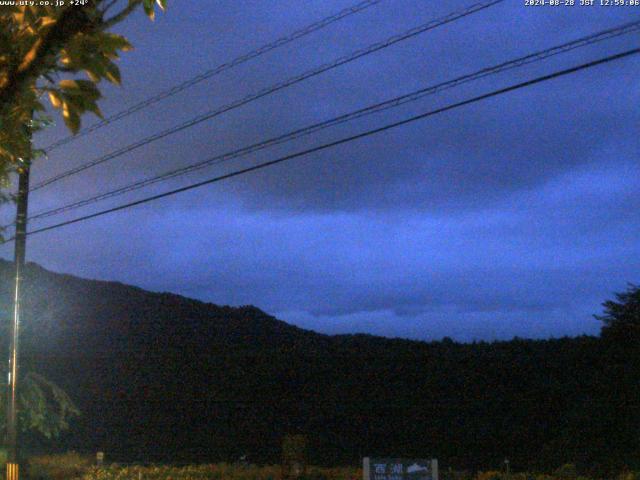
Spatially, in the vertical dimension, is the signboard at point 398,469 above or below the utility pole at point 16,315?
below

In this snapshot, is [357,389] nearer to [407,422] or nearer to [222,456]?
[407,422]

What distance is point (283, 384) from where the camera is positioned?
47.2m

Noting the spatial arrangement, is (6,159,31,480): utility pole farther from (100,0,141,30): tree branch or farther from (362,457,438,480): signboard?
(100,0,141,30): tree branch

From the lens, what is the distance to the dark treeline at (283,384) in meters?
36.4

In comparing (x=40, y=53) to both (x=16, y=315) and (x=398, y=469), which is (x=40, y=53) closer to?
(x=398, y=469)

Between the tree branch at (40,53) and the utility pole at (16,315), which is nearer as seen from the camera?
the tree branch at (40,53)

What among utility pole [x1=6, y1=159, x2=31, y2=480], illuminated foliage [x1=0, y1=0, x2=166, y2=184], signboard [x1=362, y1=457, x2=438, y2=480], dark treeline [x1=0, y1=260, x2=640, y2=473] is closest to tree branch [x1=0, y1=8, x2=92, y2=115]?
illuminated foliage [x1=0, y1=0, x2=166, y2=184]

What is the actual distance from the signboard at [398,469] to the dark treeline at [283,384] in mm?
13332

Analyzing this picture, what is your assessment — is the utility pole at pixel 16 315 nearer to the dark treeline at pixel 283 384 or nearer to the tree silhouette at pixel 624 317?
the dark treeline at pixel 283 384

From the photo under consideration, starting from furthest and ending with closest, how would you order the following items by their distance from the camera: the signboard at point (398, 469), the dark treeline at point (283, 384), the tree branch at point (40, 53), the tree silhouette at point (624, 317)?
1. the dark treeline at point (283, 384)
2. the tree silhouette at point (624, 317)
3. the signboard at point (398, 469)
4. the tree branch at point (40, 53)

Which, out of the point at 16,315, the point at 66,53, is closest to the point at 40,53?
the point at 66,53

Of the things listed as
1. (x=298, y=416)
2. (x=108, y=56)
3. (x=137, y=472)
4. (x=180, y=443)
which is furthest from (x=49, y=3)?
(x=298, y=416)

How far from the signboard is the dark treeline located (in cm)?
1333

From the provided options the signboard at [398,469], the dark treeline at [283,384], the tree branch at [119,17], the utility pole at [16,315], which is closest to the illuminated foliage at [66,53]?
the tree branch at [119,17]
